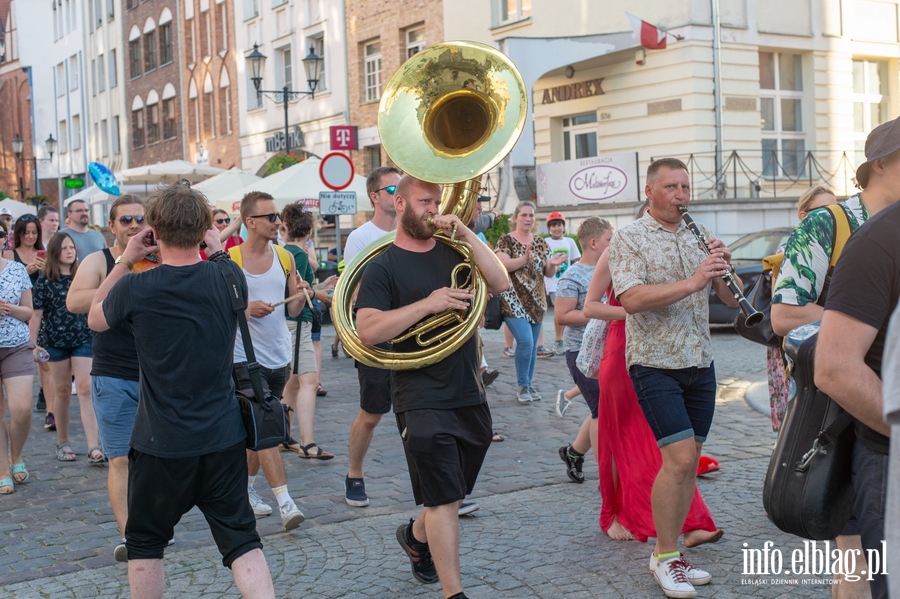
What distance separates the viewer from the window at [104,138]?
145 feet

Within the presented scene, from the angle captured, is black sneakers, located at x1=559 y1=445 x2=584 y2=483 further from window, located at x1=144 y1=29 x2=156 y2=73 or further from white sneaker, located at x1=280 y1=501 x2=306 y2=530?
window, located at x1=144 y1=29 x2=156 y2=73

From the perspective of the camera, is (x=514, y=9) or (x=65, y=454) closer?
(x=65, y=454)

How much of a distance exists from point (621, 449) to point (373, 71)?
23.8m

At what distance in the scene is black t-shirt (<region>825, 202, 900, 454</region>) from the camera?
2.52 meters

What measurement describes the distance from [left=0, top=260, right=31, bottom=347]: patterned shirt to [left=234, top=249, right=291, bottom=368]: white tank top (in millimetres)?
1877

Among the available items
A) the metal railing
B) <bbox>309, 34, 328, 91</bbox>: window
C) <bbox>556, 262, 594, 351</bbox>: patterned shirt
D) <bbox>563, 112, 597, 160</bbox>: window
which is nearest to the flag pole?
the metal railing

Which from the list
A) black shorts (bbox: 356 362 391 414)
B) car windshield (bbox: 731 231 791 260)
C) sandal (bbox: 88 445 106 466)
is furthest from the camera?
car windshield (bbox: 731 231 791 260)

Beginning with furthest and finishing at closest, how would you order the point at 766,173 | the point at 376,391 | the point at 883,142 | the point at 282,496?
the point at 766,173
the point at 376,391
the point at 282,496
the point at 883,142

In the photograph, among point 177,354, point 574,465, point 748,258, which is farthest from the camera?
point 748,258

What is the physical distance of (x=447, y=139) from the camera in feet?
14.7

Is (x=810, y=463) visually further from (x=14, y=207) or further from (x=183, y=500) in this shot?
(x=14, y=207)

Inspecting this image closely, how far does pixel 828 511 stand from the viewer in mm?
2916

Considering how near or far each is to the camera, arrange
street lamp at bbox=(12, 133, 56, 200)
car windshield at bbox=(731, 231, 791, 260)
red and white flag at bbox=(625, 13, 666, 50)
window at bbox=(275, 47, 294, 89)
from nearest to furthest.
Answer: car windshield at bbox=(731, 231, 791, 260) < red and white flag at bbox=(625, 13, 666, 50) < window at bbox=(275, 47, 294, 89) < street lamp at bbox=(12, 133, 56, 200)

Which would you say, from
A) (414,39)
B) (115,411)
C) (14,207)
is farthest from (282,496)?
(14,207)
